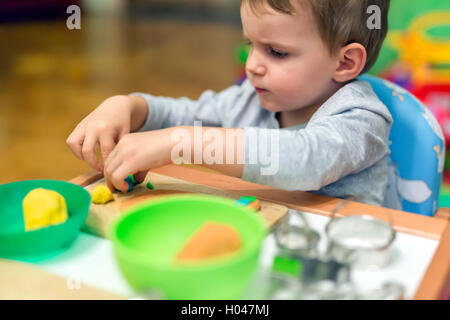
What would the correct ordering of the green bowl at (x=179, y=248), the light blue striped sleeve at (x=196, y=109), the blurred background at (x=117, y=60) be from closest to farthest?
the green bowl at (x=179, y=248)
the light blue striped sleeve at (x=196, y=109)
the blurred background at (x=117, y=60)

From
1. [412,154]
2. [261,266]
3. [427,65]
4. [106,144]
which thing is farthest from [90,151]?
[427,65]

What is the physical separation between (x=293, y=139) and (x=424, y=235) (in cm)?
19

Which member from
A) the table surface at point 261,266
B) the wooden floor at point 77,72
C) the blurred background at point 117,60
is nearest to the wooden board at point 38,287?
the table surface at point 261,266

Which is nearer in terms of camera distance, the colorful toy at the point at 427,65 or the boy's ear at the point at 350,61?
the boy's ear at the point at 350,61

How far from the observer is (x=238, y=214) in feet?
1.62

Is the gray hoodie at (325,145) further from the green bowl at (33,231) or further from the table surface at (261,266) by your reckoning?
the green bowl at (33,231)

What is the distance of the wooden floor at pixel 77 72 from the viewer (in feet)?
6.76

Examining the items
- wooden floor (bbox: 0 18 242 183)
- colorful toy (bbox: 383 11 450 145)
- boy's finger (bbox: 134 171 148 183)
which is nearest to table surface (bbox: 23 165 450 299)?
boy's finger (bbox: 134 171 148 183)

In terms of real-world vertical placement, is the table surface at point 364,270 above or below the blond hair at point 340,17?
below

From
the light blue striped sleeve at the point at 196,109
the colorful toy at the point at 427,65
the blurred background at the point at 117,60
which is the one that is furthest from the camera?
the blurred background at the point at 117,60

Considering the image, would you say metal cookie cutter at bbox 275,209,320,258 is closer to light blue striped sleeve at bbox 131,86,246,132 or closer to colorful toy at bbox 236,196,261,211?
colorful toy at bbox 236,196,261,211

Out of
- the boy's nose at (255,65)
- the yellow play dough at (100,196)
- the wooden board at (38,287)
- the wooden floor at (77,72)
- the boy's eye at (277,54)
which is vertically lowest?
the wooden floor at (77,72)

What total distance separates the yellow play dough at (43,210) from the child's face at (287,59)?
365 mm

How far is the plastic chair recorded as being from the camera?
840mm
